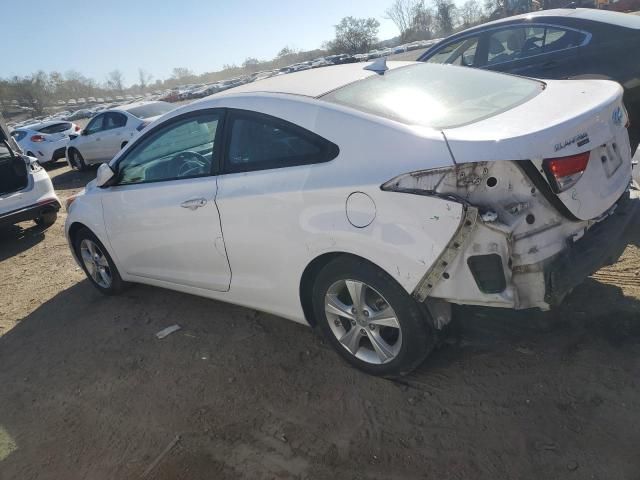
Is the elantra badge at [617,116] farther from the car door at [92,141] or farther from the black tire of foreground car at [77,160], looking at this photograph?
the black tire of foreground car at [77,160]

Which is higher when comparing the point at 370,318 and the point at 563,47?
the point at 563,47

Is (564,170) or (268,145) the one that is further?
(268,145)

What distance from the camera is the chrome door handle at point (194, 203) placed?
3.29 meters

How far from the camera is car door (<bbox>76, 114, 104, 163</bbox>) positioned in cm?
1233

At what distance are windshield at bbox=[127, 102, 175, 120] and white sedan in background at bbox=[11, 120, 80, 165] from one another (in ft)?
15.1

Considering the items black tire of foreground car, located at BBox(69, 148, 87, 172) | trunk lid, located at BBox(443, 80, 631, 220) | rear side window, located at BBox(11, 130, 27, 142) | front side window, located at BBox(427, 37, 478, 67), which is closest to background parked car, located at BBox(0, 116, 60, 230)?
front side window, located at BBox(427, 37, 478, 67)

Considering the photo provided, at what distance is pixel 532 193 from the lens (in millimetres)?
2277

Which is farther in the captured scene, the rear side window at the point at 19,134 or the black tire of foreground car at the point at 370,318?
the rear side window at the point at 19,134

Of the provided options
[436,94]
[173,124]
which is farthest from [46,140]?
[436,94]

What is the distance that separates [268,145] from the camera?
9.77 feet

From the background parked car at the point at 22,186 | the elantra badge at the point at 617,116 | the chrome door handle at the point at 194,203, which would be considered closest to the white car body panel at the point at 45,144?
the background parked car at the point at 22,186

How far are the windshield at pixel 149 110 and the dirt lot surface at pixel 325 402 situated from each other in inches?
344

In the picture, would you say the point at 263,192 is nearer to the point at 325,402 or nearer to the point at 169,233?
the point at 169,233

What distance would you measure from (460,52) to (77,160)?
1065 cm
